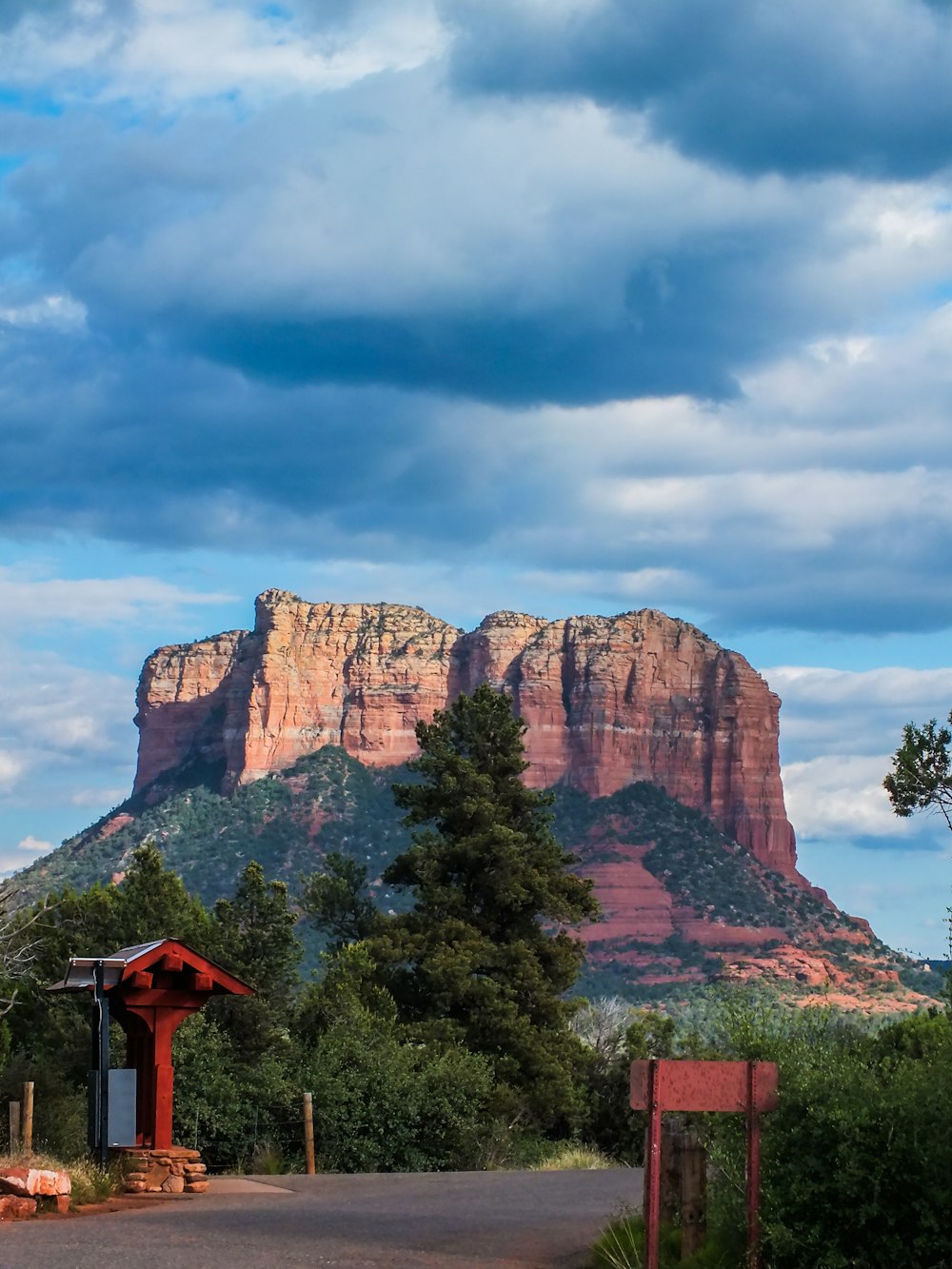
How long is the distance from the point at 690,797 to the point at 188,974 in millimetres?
126224

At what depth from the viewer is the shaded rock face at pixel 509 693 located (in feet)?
471

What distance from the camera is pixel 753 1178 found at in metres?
11.7

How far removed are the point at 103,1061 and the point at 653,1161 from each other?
10163 millimetres

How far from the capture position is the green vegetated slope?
10981cm

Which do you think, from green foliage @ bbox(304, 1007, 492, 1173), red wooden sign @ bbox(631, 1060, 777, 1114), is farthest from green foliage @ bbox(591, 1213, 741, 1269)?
green foliage @ bbox(304, 1007, 492, 1173)

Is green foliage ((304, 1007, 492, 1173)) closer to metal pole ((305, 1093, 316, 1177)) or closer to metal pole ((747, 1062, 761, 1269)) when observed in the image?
metal pole ((305, 1093, 316, 1177))

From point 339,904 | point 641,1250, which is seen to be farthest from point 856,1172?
point 339,904

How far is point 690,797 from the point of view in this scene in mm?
144125

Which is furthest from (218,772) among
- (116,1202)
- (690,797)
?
(116,1202)

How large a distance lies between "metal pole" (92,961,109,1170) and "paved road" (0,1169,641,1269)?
1493 millimetres

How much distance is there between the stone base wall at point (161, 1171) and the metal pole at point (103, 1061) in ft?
0.84

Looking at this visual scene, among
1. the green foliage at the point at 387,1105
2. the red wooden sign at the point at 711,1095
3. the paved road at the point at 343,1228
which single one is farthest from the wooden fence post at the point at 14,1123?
the red wooden sign at the point at 711,1095

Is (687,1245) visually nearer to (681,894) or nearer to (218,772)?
(681,894)

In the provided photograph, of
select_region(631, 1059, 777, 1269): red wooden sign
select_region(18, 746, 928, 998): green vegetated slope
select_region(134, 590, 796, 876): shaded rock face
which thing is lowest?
select_region(18, 746, 928, 998): green vegetated slope
